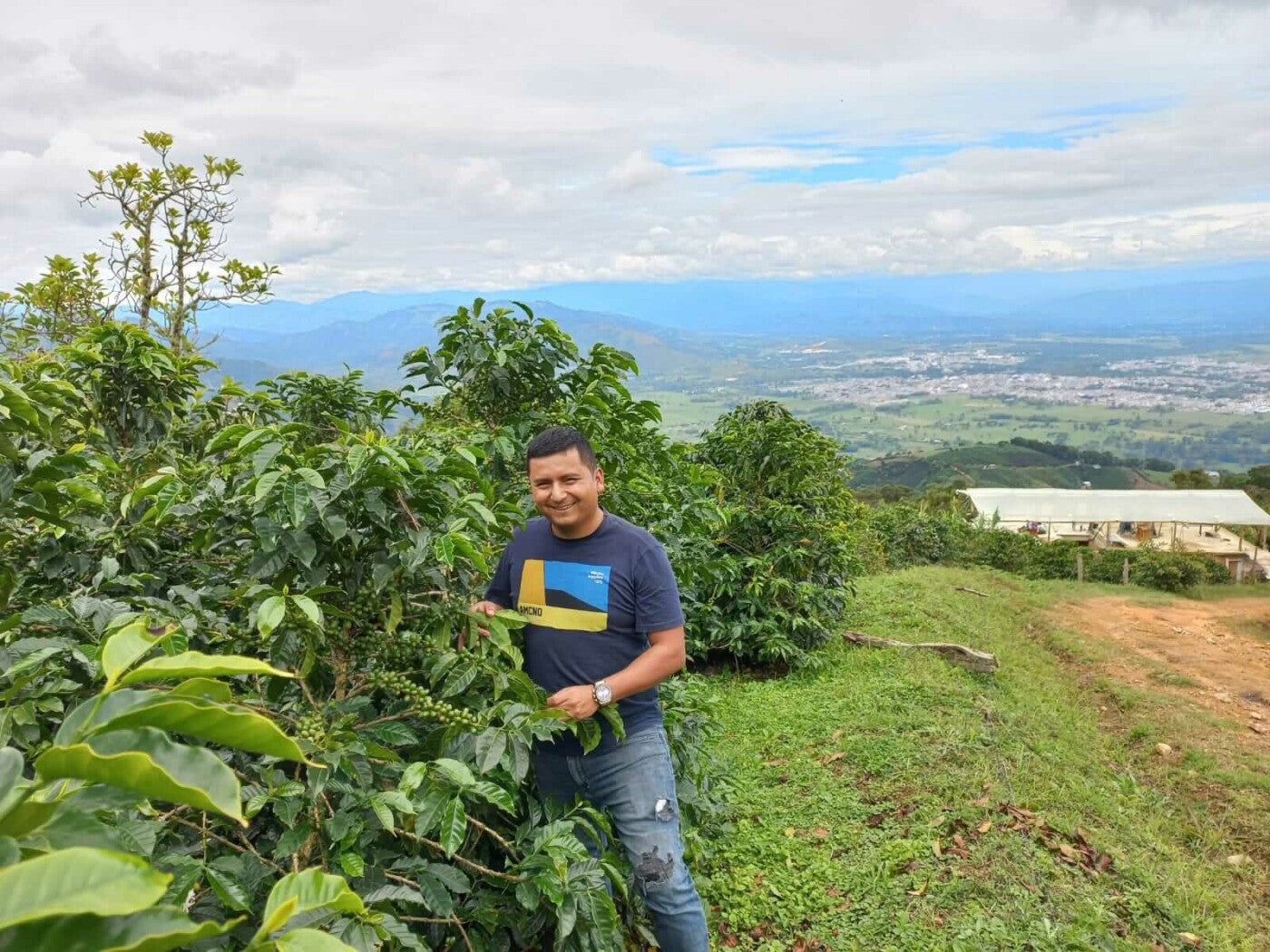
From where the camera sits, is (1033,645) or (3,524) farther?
(1033,645)

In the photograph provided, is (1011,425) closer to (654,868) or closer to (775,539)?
(775,539)

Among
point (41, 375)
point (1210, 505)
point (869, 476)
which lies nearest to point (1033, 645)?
point (41, 375)

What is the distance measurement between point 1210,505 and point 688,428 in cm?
8571

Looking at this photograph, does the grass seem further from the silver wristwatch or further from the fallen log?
the silver wristwatch

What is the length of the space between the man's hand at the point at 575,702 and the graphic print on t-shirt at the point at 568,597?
0.99 ft

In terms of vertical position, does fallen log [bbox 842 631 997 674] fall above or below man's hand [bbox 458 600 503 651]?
below

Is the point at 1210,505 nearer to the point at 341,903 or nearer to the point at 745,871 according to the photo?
the point at 745,871

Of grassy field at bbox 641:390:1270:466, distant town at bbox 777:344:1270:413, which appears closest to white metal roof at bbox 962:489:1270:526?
grassy field at bbox 641:390:1270:466

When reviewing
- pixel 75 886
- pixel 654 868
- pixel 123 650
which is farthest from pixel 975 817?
pixel 75 886

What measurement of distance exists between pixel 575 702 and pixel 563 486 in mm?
739

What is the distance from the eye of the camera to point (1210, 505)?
29.5m

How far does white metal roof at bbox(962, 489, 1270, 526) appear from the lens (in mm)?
28594

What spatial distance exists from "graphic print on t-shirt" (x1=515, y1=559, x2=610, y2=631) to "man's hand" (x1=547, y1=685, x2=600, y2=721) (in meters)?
0.30

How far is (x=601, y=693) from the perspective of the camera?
277 cm
